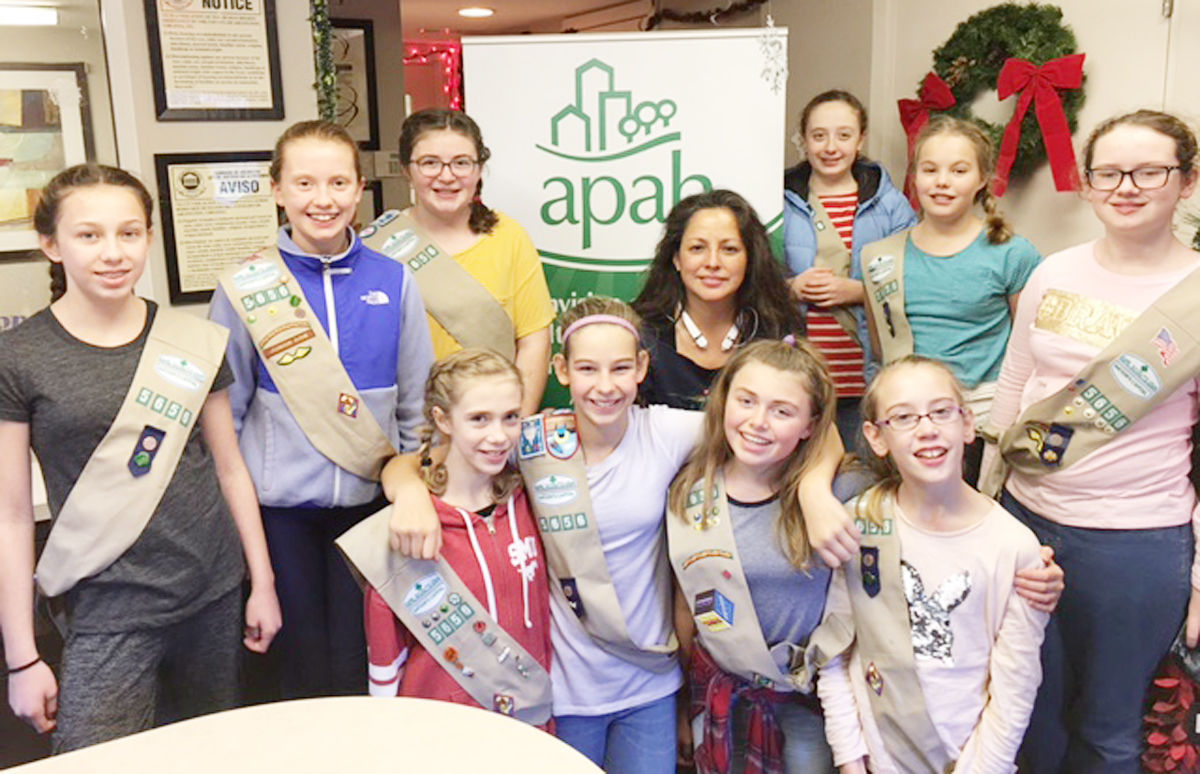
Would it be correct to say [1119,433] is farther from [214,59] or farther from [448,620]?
[214,59]

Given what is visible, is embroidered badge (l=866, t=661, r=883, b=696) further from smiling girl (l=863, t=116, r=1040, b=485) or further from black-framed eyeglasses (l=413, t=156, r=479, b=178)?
black-framed eyeglasses (l=413, t=156, r=479, b=178)

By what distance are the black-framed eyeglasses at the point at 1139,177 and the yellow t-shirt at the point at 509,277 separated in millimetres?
1156

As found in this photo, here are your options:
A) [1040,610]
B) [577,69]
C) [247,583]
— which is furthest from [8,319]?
[1040,610]

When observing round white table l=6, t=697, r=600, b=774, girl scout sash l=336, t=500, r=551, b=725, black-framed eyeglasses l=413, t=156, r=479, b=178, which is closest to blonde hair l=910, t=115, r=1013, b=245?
black-framed eyeglasses l=413, t=156, r=479, b=178

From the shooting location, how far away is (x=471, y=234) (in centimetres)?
221

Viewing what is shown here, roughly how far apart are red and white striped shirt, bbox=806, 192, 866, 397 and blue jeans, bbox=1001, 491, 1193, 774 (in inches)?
30.6

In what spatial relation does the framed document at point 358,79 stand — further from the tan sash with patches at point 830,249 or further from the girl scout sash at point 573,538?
the girl scout sash at point 573,538

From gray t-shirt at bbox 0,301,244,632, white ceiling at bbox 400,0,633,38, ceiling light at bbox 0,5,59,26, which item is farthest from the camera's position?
white ceiling at bbox 400,0,633,38

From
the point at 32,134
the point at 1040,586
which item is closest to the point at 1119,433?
the point at 1040,586

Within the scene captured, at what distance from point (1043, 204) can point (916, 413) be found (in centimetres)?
161

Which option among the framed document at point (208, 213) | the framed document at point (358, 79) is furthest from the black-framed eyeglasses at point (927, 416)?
the framed document at point (358, 79)

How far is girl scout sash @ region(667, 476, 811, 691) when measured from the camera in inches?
69.4

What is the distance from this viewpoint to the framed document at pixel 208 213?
2.66 metres

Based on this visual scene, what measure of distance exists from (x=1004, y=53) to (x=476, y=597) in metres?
2.30
